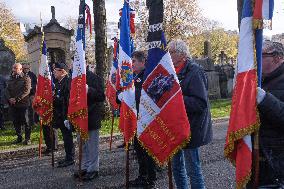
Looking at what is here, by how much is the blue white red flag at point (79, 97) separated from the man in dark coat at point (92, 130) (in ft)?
0.73

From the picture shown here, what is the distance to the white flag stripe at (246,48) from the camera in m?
A: 3.29

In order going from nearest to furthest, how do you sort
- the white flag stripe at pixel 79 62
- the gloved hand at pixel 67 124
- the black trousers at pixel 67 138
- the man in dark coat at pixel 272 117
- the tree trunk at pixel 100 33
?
the man in dark coat at pixel 272 117 → the white flag stripe at pixel 79 62 → the gloved hand at pixel 67 124 → the black trousers at pixel 67 138 → the tree trunk at pixel 100 33

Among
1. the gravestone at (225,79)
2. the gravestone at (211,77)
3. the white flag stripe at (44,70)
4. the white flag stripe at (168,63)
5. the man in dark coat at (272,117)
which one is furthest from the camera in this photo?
the gravestone at (225,79)

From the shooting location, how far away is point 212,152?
902 cm

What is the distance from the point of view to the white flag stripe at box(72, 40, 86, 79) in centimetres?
690

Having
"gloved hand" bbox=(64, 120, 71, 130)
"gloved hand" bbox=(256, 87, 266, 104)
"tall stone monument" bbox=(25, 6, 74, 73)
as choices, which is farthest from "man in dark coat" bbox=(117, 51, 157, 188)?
"tall stone monument" bbox=(25, 6, 74, 73)

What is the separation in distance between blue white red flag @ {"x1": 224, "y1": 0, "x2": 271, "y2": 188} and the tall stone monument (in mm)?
14753

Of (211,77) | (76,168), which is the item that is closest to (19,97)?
(76,168)

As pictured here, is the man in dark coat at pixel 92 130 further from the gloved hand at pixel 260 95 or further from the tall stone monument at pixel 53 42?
the tall stone monument at pixel 53 42

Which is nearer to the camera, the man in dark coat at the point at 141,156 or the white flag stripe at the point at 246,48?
the white flag stripe at the point at 246,48

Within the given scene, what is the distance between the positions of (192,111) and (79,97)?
8.75ft

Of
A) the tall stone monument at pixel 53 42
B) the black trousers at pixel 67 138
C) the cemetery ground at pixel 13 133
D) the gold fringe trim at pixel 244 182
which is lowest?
the cemetery ground at pixel 13 133

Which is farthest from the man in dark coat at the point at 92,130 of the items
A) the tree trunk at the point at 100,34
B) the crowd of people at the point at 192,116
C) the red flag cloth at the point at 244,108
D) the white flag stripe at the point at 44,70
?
the tree trunk at the point at 100,34

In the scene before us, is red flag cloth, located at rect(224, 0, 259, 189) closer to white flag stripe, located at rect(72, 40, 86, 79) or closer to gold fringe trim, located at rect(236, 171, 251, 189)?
gold fringe trim, located at rect(236, 171, 251, 189)
